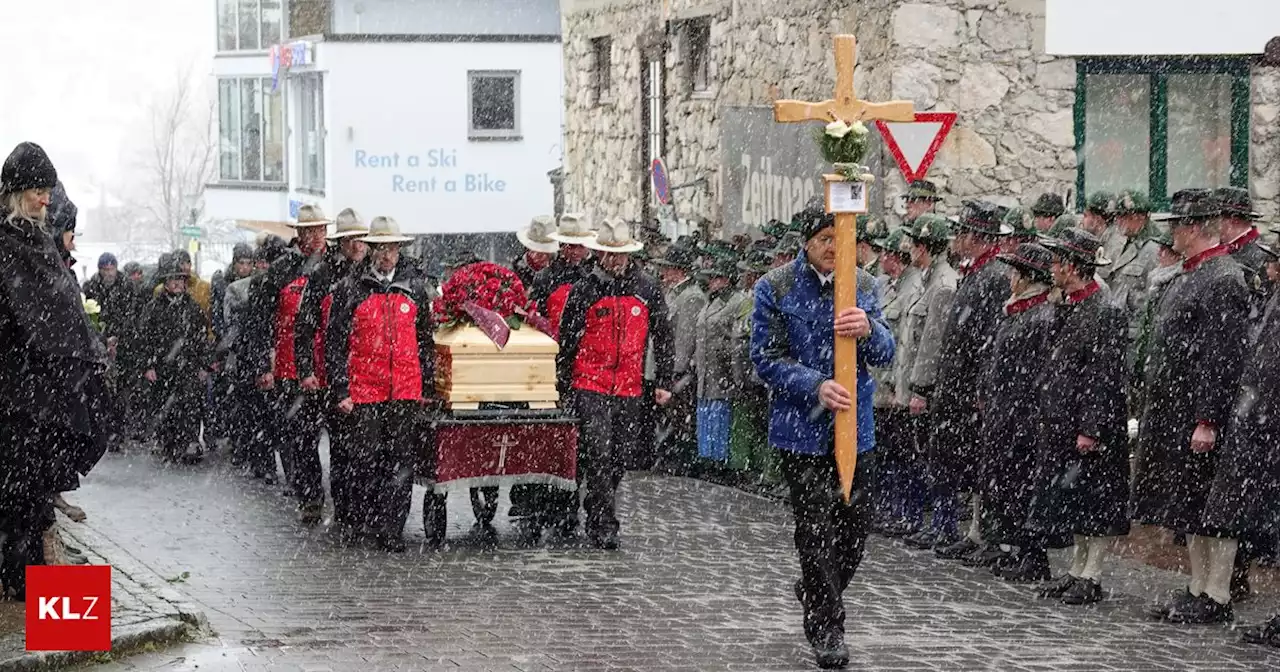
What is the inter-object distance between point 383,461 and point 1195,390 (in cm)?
489

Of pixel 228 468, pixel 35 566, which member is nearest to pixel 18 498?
pixel 35 566

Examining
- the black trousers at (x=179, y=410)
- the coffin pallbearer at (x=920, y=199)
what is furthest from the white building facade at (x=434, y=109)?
the coffin pallbearer at (x=920, y=199)

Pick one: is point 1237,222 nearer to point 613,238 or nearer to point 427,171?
point 613,238

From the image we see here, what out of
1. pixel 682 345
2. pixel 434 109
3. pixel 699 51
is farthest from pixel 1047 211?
pixel 434 109

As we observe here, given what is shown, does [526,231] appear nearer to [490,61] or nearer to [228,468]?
[228,468]

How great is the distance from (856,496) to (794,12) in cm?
1172

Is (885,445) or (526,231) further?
(526,231)

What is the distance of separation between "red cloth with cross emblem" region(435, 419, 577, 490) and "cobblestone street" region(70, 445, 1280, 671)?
48 cm

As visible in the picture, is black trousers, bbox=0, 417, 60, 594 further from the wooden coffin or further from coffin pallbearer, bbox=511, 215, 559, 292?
coffin pallbearer, bbox=511, 215, 559, 292

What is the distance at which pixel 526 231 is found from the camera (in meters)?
14.5

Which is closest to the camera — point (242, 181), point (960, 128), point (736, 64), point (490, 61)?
point (960, 128)

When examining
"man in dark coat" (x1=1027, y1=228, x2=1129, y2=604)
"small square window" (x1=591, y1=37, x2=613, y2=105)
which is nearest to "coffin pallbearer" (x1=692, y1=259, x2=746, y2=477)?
"man in dark coat" (x1=1027, y1=228, x2=1129, y2=604)

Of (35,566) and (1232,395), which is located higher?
(1232,395)

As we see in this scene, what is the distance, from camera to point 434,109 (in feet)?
165
